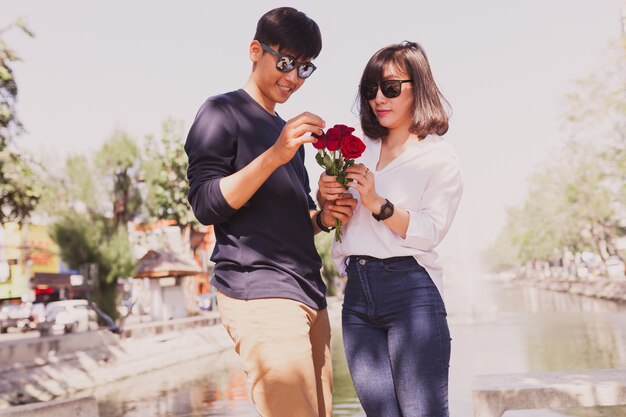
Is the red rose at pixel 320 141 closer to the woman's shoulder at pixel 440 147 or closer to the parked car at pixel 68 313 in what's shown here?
the woman's shoulder at pixel 440 147

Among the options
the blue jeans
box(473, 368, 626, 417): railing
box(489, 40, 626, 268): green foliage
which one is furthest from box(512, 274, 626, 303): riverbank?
the blue jeans

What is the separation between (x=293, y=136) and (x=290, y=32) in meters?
0.55

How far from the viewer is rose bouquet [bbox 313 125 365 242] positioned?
2.62 m

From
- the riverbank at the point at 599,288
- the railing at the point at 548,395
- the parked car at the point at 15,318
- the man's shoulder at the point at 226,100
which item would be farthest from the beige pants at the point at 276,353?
the riverbank at the point at 599,288

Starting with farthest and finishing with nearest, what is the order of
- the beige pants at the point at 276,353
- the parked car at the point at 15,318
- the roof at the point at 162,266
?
the roof at the point at 162,266
the parked car at the point at 15,318
the beige pants at the point at 276,353

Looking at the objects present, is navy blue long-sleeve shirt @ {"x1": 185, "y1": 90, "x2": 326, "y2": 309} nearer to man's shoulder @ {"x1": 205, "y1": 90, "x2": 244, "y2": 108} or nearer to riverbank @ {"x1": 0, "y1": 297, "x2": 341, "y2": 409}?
man's shoulder @ {"x1": 205, "y1": 90, "x2": 244, "y2": 108}

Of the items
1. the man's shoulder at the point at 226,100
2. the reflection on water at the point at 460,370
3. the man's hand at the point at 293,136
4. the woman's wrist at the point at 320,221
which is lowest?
the reflection on water at the point at 460,370

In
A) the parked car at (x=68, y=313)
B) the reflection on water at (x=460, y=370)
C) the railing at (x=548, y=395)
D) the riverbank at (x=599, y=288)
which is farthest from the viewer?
the riverbank at (x=599, y=288)

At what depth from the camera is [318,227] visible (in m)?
2.81

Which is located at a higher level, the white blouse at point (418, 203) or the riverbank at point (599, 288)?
the white blouse at point (418, 203)

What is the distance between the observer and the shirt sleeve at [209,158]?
8.10ft

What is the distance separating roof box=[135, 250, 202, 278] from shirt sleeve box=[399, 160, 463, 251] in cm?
3073

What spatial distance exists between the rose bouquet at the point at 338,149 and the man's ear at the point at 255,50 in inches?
14.4

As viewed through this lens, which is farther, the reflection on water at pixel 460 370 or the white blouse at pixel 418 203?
the reflection on water at pixel 460 370
